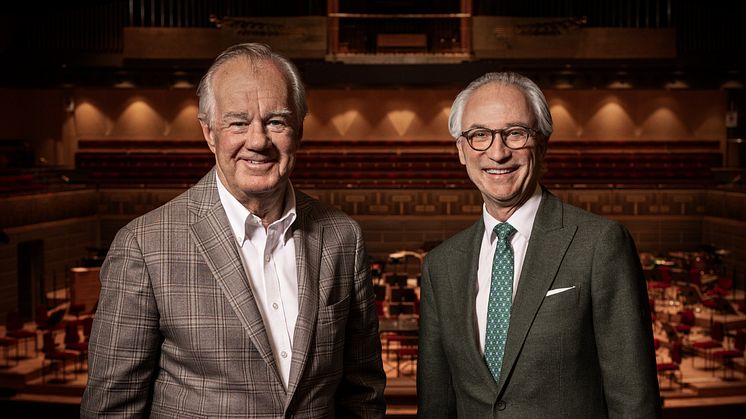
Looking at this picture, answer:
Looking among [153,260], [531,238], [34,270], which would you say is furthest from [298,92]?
[34,270]

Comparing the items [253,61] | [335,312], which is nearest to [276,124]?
[253,61]

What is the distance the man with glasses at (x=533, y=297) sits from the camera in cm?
189

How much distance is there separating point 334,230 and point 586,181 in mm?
12625

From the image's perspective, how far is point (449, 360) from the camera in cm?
209

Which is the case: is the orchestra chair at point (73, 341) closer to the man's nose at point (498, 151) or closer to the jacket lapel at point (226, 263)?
the jacket lapel at point (226, 263)

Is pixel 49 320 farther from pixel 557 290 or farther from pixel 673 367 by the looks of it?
pixel 557 290

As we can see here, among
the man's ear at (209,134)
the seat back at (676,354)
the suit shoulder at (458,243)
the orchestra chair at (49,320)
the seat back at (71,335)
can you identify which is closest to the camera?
the man's ear at (209,134)

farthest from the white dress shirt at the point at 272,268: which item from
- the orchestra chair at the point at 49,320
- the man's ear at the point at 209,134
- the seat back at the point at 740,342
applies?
the seat back at the point at 740,342

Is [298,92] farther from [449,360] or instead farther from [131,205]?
[131,205]

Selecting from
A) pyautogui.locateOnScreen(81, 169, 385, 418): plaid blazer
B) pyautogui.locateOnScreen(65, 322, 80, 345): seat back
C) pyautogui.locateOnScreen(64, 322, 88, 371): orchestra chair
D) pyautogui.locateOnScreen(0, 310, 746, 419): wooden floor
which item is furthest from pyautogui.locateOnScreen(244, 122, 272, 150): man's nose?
pyautogui.locateOnScreen(65, 322, 80, 345): seat back

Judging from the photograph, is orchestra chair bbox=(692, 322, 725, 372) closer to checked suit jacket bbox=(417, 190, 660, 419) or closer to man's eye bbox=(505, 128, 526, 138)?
checked suit jacket bbox=(417, 190, 660, 419)

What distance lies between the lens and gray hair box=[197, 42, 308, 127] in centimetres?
182

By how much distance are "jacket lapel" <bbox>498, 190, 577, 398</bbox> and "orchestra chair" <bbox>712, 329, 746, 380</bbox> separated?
6.60m

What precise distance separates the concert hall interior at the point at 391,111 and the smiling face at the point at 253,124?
9274mm
